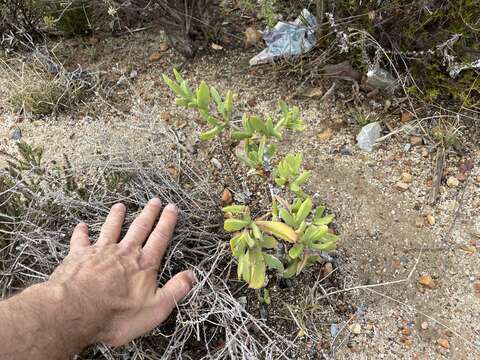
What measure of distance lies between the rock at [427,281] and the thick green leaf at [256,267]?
0.64 meters

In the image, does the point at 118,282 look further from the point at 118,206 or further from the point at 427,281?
the point at 427,281

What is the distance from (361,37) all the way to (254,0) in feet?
2.11

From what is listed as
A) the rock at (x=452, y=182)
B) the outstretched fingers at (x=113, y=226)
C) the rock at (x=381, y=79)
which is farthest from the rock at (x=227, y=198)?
the rock at (x=452, y=182)

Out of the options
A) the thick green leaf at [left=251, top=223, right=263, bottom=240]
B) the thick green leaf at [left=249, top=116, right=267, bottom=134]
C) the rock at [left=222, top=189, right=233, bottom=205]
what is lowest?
the rock at [left=222, top=189, right=233, bottom=205]

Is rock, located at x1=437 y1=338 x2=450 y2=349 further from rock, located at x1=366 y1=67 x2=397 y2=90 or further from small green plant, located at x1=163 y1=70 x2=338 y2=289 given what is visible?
rock, located at x1=366 y1=67 x2=397 y2=90

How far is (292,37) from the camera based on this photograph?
2227 mm

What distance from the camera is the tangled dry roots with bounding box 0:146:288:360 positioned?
1.66 meters

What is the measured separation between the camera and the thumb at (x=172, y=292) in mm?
1612

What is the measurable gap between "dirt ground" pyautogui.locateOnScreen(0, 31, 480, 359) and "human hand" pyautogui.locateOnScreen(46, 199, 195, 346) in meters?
0.34

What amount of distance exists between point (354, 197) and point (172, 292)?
2.56 feet

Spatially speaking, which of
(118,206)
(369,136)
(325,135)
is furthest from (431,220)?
(118,206)

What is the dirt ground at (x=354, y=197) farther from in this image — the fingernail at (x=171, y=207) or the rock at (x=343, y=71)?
the fingernail at (x=171, y=207)

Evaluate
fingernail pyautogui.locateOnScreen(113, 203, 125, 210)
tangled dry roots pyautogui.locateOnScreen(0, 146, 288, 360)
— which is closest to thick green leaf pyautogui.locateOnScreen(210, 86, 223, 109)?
tangled dry roots pyautogui.locateOnScreen(0, 146, 288, 360)

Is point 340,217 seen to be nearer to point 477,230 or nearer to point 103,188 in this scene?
point 477,230
